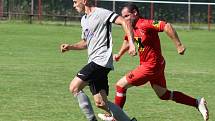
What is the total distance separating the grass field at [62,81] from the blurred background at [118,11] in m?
12.8

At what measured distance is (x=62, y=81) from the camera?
50.0 feet

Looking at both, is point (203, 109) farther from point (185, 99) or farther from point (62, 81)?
point (62, 81)

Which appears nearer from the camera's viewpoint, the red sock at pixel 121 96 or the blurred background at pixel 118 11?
the red sock at pixel 121 96

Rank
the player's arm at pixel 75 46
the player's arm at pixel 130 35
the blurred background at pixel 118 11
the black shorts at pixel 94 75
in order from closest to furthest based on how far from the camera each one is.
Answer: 1. the player's arm at pixel 130 35
2. the black shorts at pixel 94 75
3. the player's arm at pixel 75 46
4. the blurred background at pixel 118 11

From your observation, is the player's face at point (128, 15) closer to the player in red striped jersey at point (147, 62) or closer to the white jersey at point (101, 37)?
the player in red striped jersey at point (147, 62)

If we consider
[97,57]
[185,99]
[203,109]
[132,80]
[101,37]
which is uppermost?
[101,37]

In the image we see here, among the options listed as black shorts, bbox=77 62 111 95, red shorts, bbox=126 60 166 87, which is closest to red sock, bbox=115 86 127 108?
red shorts, bbox=126 60 166 87

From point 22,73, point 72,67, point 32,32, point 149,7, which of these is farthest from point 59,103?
point 149,7

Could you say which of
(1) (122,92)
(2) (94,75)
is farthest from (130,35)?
(1) (122,92)

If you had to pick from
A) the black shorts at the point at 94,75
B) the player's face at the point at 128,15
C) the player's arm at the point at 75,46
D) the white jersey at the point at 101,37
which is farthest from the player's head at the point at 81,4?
the player's face at the point at 128,15

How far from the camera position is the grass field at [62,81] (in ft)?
34.6

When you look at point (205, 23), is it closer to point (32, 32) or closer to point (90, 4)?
point (32, 32)

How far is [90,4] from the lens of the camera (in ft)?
28.7

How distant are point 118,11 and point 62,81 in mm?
30014
